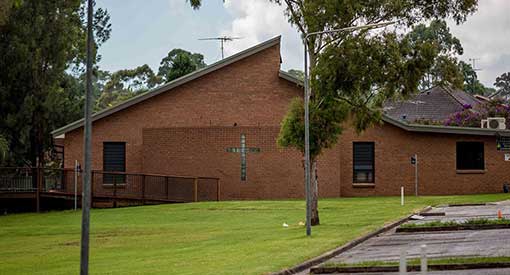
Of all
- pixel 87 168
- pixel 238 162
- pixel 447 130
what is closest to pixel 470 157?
pixel 447 130

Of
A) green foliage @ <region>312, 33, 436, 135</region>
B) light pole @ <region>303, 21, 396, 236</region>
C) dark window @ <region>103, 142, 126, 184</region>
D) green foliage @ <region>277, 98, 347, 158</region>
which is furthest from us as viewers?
dark window @ <region>103, 142, 126, 184</region>

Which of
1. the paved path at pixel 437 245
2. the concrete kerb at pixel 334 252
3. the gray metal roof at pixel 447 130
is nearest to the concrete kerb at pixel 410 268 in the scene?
the paved path at pixel 437 245

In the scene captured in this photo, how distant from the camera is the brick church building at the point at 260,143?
4650 centimetres

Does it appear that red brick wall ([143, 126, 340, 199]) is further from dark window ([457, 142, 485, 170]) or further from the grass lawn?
dark window ([457, 142, 485, 170])

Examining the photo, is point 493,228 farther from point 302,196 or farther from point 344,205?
point 302,196

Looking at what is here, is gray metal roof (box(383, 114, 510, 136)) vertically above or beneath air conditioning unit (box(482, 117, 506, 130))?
beneath

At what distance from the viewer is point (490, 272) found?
1647 cm

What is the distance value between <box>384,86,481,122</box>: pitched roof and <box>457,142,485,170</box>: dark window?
2622 centimetres

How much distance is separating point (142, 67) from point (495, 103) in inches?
1841

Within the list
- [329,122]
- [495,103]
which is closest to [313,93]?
[329,122]

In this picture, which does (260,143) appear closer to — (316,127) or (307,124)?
(316,127)

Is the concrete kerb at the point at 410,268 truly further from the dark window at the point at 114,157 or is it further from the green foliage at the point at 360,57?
the dark window at the point at 114,157

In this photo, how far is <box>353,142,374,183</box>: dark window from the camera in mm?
47406

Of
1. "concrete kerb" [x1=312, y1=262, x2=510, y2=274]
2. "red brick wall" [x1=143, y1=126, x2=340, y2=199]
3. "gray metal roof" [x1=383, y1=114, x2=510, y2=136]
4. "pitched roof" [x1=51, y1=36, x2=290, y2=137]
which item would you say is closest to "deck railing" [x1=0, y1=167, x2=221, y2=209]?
"red brick wall" [x1=143, y1=126, x2=340, y2=199]
